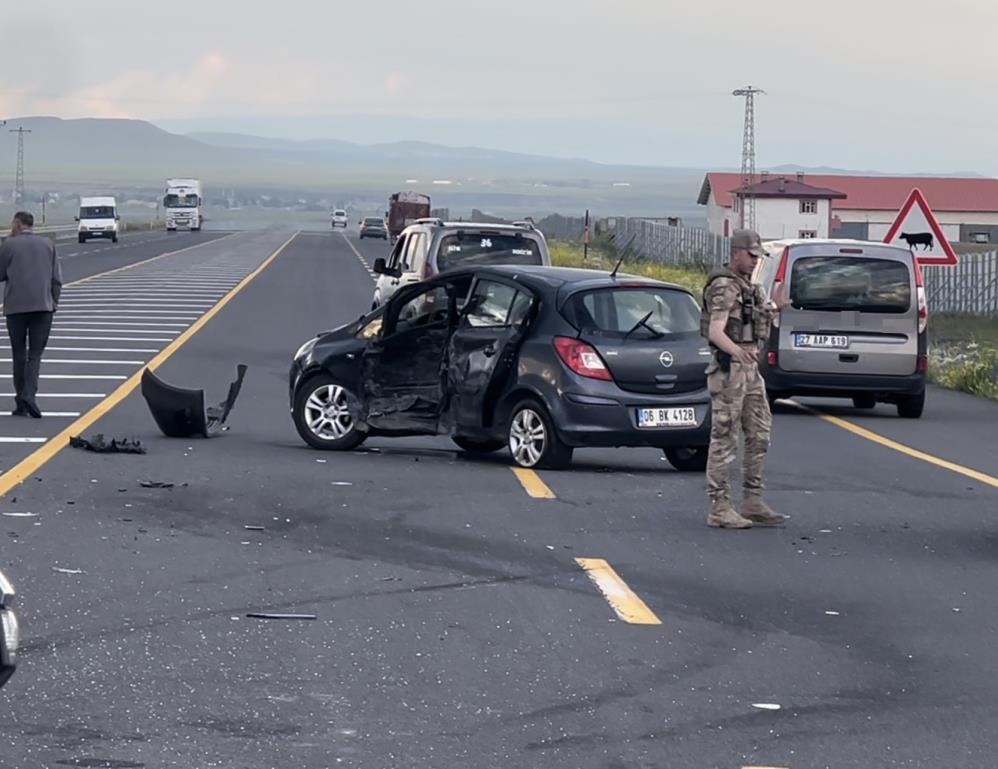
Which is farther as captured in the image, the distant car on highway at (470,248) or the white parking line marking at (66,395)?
the distant car on highway at (470,248)

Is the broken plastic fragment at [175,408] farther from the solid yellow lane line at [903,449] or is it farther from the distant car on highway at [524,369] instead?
the solid yellow lane line at [903,449]

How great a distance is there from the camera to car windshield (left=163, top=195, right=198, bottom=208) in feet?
393

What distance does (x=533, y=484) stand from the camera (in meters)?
14.1

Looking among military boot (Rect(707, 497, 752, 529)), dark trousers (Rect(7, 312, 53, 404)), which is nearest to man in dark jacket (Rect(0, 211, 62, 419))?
dark trousers (Rect(7, 312, 53, 404))

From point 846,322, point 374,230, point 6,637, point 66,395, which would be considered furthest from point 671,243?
point 6,637

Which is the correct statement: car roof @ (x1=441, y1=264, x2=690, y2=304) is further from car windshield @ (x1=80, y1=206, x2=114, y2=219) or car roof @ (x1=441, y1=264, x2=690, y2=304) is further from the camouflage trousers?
car windshield @ (x1=80, y1=206, x2=114, y2=219)

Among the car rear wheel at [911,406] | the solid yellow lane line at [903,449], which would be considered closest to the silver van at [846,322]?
the car rear wheel at [911,406]

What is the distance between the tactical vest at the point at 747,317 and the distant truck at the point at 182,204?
361 ft

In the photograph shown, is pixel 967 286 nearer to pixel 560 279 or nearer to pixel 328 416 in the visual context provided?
pixel 328 416

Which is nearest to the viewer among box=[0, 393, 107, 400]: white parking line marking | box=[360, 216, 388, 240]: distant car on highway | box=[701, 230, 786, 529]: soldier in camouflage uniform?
box=[701, 230, 786, 529]: soldier in camouflage uniform

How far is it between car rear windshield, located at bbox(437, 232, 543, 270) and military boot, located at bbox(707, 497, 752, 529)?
11.8 metres

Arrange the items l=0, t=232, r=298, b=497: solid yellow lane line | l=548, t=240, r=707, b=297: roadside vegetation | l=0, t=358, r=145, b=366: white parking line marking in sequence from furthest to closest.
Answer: l=548, t=240, r=707, b=297: roadside vegetation, l=0, t=358, r=145, b=366: white parking line marking, l=0, t=232, r=298, b=497: solid yellow lane line

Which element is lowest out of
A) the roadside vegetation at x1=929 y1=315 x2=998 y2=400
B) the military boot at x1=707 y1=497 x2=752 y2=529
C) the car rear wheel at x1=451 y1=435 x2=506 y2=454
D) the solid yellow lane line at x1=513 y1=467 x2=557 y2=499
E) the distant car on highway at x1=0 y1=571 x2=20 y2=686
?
the roadside vegetation at x1=929 y1=315 x2=998 y2=400

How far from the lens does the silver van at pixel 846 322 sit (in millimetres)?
20297
